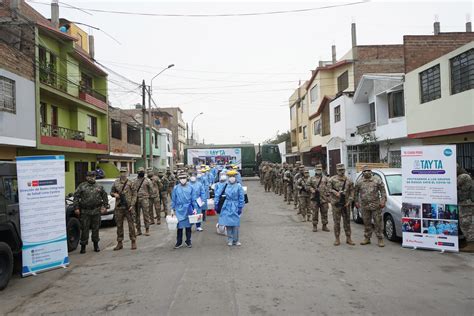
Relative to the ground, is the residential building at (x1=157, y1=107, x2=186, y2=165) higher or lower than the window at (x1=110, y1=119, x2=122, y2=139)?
higher

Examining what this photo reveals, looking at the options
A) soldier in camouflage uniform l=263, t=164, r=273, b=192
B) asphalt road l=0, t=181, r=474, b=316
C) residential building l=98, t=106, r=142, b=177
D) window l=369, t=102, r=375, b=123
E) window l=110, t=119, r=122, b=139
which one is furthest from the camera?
window l=110, t=119, r=122, b=139

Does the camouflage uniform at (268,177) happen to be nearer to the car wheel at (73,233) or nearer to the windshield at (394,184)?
the windshield at (394,184)

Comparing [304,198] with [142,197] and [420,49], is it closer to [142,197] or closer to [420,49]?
[142,197]

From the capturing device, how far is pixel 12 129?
53.1 ft

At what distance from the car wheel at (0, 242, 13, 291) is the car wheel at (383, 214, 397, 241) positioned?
25.7 ft

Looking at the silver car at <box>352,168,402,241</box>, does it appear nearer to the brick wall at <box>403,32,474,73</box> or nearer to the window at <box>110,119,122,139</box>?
the brick wall at <box>403,32,474,73</box>

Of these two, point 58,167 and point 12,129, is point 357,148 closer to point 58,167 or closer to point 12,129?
point 12,129

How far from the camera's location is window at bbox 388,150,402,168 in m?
20.5

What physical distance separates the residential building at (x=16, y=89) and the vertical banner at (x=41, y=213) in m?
9.33

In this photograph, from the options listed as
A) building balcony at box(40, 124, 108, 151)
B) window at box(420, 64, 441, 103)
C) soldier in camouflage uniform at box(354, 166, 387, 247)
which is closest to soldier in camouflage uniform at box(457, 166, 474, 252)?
soldier in camouflage uniform at box(354, 166, 387, 247)

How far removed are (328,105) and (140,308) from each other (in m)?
26.8

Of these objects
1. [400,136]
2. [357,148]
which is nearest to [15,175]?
[400,136]

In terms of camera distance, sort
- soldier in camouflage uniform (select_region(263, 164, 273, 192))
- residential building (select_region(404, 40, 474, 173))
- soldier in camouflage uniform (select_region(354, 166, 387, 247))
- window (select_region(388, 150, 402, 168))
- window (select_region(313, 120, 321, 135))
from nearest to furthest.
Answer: soldier in camouflage uniform (select_region(354, 166, 387, 247))
residential building (select_region(404, 40, 474, 173))
window (select_region(388, 150, 402, 168))
soldier in camouflage uniform (select_region(263, 164, 273, 192))
window (select_region(313, 120, 321, 135))

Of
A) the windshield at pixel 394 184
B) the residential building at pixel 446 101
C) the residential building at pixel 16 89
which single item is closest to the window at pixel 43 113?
the residential building at pixel 16 89
